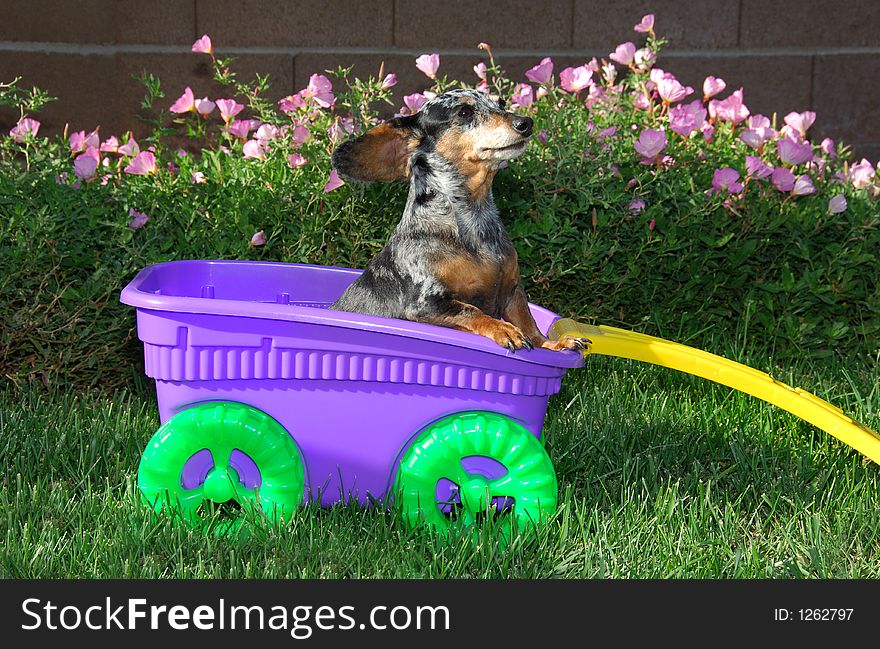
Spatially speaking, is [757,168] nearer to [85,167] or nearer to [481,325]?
[481,325]

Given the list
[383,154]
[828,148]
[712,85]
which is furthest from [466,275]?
[828,148]

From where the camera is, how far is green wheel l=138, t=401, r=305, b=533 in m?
2.58

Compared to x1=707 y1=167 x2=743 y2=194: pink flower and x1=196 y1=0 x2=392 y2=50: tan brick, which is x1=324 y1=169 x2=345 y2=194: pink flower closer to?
x1=707 y1=167 x2=743 y2=194: pink flower

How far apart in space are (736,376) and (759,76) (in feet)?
9.74

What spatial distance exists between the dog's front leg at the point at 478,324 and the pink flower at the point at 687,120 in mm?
1836

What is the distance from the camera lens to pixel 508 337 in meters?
2.46

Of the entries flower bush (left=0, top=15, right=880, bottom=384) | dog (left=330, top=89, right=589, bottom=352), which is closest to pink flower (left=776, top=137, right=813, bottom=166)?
flower bush (left=0, top=15, right=880, bottom=384)

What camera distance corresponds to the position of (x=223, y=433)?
2.58 meters

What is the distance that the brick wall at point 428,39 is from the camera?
16.6 feet

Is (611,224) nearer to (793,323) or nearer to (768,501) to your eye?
(793,323)

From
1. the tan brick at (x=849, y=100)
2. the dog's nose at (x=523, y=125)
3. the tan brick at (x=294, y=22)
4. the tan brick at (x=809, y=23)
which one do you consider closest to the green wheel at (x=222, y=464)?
the dog's nose at (x=523, y=125)

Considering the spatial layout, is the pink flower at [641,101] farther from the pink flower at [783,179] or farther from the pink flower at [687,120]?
the pink flower at [783,179]

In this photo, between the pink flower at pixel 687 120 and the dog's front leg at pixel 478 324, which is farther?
the pink flower at pixel 687 120

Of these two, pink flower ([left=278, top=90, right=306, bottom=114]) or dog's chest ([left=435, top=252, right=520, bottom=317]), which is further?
pink flower ([left=278, top=90, right=306, bottom=114])
